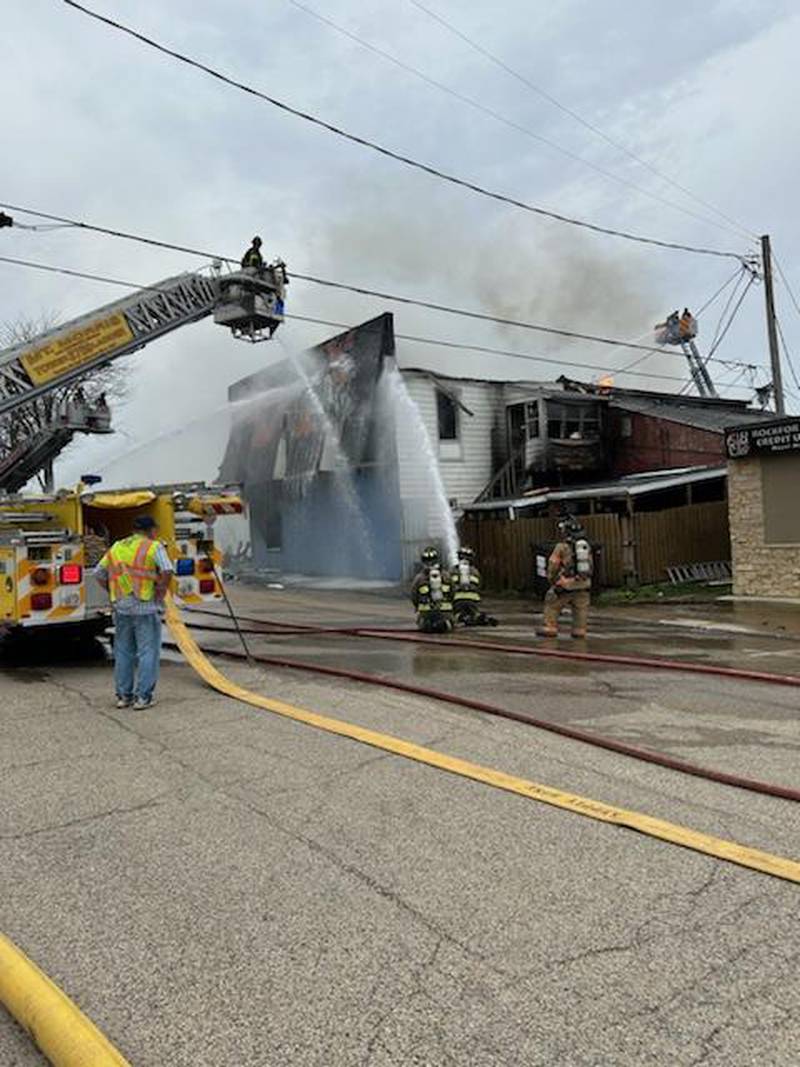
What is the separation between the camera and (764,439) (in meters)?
15.6

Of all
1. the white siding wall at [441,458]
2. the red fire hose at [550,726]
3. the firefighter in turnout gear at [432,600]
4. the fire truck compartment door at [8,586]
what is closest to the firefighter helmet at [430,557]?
the firefighter in turnout gear at [432,600]

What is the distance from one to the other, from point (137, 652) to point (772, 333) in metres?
19.3

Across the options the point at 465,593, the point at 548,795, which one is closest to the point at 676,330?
the point at 465,593

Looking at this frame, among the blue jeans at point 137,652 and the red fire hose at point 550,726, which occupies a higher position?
the blue jeans at point 137,652

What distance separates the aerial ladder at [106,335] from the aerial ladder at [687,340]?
2304 centimetres

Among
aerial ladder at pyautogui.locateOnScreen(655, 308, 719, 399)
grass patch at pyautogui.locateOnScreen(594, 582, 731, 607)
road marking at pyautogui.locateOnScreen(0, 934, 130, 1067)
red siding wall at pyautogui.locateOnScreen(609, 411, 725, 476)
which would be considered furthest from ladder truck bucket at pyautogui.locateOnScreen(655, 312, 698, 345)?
road marking at pyautogui.locateOnScreen(0, 934, 130, 1067)

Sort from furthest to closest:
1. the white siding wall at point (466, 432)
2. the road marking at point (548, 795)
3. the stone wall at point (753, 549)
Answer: the white siding wall at point (466, 432) < the stone wall at point (753, 549) < the road marking at point (548, 795)

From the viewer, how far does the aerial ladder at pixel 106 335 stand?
36.3 ft

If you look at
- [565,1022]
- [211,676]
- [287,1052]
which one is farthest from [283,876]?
[211,676]

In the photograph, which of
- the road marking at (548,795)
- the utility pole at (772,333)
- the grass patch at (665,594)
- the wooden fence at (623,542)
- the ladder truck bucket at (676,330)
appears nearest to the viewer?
the road marking at (548,795)

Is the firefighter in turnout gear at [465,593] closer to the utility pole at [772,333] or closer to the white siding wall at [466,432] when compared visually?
the white siding wall at [466,432]

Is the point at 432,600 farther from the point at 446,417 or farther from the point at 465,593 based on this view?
the point at 446,417

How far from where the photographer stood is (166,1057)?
96.3 inches

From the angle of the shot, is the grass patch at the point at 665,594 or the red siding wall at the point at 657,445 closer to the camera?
the grass patch at the point at 665,594
